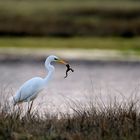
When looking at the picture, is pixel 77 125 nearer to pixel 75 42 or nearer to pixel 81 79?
pixel 81 79

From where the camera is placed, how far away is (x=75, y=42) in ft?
86.5

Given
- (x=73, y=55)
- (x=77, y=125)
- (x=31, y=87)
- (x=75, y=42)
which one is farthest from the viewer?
(x=75, y=42)

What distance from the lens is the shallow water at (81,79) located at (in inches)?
615

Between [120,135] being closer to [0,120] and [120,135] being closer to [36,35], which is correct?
[0,120]

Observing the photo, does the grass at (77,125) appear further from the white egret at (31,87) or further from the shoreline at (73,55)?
the shoreline at (73,55)

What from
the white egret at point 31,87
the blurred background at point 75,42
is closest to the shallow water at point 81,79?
the blurred background at point 75,42

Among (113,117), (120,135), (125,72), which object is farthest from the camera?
(125,72)

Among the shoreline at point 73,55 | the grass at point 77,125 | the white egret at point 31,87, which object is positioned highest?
the shoreline at point 73,55

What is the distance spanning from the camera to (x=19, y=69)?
71.9ft

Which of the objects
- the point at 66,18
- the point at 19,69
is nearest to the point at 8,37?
the point at 66,18

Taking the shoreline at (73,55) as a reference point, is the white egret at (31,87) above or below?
below

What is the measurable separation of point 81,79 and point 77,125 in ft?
34.4

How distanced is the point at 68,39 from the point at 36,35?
1.20 metres

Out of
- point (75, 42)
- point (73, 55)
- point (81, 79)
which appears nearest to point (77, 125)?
point (81, 79)
